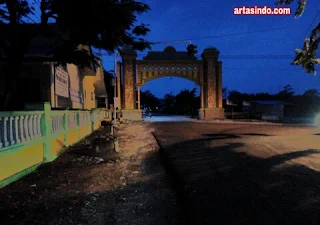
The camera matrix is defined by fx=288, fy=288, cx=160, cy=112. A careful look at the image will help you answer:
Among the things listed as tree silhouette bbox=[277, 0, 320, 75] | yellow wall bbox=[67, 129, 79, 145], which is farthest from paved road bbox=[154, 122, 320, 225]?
tree silhouette bbox=[277, 0, 320, 75]

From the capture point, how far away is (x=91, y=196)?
4.59m

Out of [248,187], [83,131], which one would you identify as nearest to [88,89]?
[83,131]

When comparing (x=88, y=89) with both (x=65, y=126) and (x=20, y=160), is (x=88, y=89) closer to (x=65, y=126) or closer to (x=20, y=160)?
(x=65, y=126)

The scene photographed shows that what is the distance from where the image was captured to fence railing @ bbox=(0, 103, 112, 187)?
489 centimetres

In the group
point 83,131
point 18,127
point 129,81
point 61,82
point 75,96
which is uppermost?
point 129,81

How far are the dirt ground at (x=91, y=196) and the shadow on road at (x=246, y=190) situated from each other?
337mm

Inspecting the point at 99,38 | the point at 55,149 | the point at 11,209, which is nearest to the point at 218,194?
the point at 11,209

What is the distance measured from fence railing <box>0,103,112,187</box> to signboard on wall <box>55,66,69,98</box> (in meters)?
6.41

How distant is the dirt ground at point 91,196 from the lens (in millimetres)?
3689

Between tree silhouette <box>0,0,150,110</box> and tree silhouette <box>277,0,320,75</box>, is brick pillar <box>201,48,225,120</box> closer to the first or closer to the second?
tree silhouette <box>277,0,320,75</box>

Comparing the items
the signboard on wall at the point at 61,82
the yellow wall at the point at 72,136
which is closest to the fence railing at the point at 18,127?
the yellow wall at the point at 72,136

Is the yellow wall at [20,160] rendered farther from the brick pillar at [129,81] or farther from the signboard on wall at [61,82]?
the brick pillar at [129,81]

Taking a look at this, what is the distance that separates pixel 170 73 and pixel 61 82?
2120 cm

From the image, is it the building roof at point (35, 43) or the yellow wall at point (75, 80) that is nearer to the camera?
the building roof at point (35, 43)
